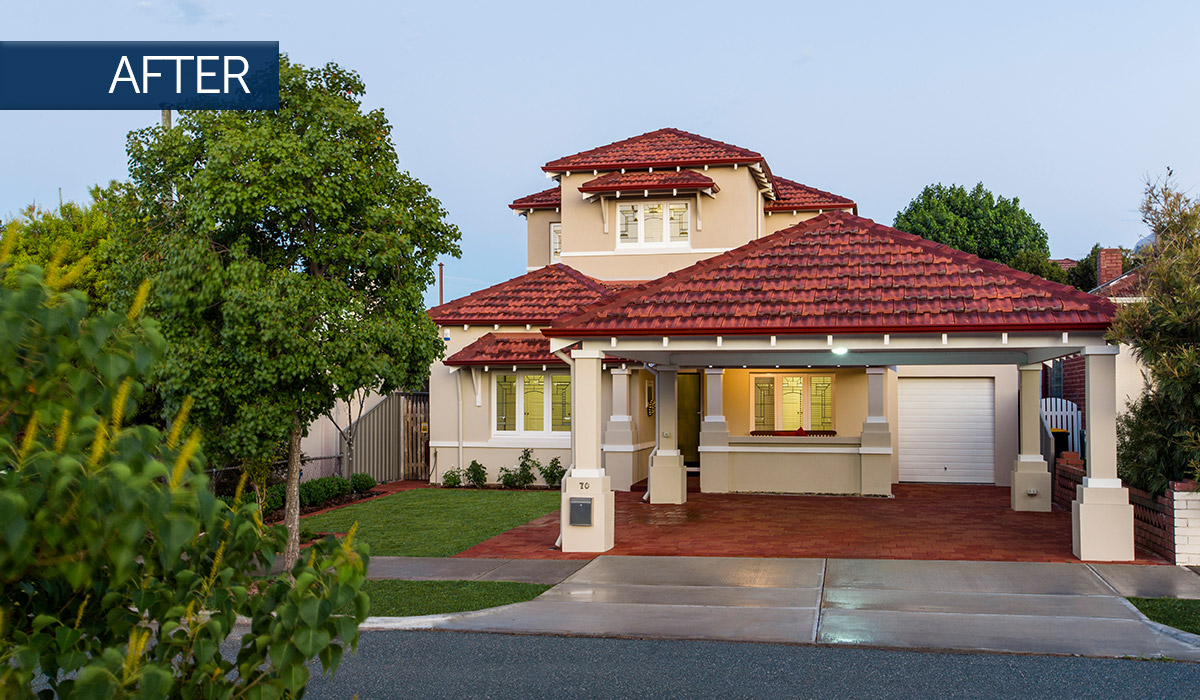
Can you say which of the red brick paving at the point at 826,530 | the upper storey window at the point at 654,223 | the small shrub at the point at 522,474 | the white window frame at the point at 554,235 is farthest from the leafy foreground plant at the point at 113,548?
the white window frame at the point at 554,235

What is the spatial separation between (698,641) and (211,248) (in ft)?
21.3

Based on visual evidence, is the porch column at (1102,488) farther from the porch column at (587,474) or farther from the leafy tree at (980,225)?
the leafy tree at (980,225)

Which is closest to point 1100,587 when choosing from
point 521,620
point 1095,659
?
point 1095,659

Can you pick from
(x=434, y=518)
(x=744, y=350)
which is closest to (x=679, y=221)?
(x=434, y=518)

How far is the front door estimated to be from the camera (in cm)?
2369

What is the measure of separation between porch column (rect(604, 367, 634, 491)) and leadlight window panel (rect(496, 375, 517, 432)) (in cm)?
238

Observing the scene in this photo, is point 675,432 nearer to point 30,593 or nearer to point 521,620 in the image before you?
point 521,620

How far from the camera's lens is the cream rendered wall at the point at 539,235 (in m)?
26.5

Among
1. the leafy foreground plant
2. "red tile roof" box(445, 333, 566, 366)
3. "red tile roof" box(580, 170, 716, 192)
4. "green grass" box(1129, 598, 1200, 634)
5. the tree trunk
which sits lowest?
"green grass" box(1129, 598, 1200, 634)

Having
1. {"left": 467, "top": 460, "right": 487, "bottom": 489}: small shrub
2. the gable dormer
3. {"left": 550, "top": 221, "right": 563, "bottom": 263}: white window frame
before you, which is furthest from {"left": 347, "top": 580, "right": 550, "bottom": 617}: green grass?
{"left": 550, "top": 221, "right": 563, "bottom": 263}: white window frame

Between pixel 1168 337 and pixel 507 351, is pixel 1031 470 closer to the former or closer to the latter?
pixel 1168 337

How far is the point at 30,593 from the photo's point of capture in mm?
2811

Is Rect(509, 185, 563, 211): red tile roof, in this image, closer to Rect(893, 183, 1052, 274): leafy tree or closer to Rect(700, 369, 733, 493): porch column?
Rect(700, 369, 733, 493): porch column

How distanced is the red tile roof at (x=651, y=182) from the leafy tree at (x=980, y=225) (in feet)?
82.3
